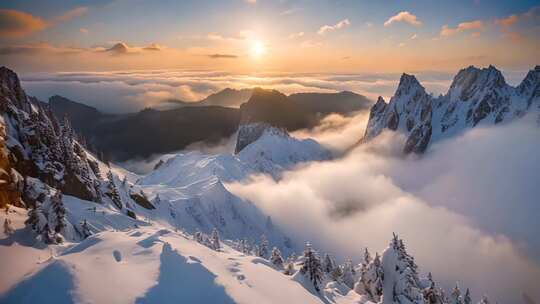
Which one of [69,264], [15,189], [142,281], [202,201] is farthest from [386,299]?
[202,201]

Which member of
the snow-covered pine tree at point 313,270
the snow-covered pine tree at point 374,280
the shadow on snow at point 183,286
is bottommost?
the snow-covered pine tree at point 374,280

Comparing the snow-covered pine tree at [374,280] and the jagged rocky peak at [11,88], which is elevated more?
the jagged rocky peak at [11,88]

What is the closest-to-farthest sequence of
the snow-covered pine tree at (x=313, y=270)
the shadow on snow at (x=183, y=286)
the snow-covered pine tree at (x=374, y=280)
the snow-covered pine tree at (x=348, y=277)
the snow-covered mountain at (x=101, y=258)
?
the shadow on snow at (x=183, y=286)
the snow-covered mountain at (x=101, y=258)
the snow-covered pine tree at (x=313, y=270)
the snow-covered pine tree at (x=374, y=280)
the snow-covered pine tree at (x=348, y=277)

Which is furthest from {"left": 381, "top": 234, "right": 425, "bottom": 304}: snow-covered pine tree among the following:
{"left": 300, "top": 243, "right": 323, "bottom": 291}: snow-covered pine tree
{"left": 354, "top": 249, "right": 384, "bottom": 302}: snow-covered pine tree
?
{"left": 300, "top": 243, "right": 323, "bottom": 291}: snow-covered pine tree

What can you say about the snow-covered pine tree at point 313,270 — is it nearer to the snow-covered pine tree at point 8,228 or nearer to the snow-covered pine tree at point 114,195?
the snow-covered pine tree at point 8,228

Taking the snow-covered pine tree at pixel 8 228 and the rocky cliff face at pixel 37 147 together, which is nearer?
the snow-covered pine tree at pixel 8 228

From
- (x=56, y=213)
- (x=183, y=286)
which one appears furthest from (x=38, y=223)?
(x=183, y=286)

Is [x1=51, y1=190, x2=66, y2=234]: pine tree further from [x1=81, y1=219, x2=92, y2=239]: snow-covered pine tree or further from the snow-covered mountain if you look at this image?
[x1=81, y1=219, x2=92, y2=239]: snow-covered pine tree

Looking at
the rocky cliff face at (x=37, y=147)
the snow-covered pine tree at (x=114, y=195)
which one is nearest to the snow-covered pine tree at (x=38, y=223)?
the rocky cliff face at (x=37, y=147)
